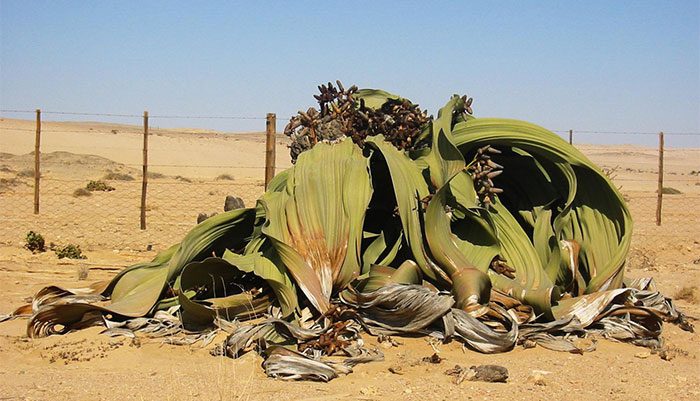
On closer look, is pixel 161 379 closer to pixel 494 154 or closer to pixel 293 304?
pixel 293 304

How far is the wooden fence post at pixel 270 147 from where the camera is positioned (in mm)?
9844

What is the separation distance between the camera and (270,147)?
390 inches

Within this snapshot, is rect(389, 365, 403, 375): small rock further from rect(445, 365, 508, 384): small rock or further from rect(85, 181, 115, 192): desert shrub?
rect(85, 181, 115, 192): desert shrub

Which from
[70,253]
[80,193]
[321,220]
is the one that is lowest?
[70,253]

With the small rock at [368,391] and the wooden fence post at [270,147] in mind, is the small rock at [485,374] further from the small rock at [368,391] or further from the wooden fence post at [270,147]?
the wooden fence post at [270,147]

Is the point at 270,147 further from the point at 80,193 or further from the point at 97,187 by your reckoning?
the point at 97,187

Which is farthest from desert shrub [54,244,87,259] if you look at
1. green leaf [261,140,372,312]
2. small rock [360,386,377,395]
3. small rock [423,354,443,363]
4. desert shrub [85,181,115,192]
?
desert shrub [85,181,115,192]

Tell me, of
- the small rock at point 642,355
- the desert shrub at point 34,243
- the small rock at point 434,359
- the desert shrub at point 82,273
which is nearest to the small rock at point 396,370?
the small rock at point 434,359

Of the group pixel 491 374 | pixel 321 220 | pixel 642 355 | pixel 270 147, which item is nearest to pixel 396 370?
pixel 491 374

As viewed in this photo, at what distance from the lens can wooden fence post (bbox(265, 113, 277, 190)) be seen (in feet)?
32.3

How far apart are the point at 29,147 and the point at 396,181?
42404mm

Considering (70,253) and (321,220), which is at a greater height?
(321,220)

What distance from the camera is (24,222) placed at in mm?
12844

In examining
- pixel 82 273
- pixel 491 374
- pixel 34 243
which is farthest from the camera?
pixel 34 243
